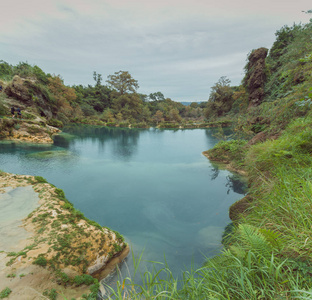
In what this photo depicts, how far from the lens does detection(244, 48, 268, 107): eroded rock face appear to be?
1750 centimetres

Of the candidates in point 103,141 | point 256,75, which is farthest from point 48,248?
point 256,75

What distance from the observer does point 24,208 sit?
451 cm

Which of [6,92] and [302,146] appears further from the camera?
[6,92]

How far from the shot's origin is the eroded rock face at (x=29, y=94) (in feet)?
65.0

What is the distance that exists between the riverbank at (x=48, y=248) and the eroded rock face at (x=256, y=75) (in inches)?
803

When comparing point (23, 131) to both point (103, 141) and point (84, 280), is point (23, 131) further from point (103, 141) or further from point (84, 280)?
point (84, 280)

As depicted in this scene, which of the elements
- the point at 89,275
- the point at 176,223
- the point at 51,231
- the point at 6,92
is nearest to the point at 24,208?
the point at 51,231

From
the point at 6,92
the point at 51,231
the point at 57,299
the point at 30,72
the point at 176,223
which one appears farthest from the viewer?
the point at 30,72

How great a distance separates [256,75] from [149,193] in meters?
18.7

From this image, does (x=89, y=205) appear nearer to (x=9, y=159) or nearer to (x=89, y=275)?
(x=89, y=275)

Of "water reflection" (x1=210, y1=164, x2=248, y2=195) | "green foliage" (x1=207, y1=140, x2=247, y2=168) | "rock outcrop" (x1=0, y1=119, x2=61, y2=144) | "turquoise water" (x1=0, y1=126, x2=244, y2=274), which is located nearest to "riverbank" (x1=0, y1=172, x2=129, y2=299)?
"turquoise water" (x1=0, y1=126, x2=244, y2=274)

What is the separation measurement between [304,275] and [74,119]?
39.2 metres

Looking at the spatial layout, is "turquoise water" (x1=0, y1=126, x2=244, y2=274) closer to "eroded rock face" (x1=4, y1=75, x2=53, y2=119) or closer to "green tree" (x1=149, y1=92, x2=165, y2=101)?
"eroded rock face" (x1=4, y1=75, x2=53, y2=119)

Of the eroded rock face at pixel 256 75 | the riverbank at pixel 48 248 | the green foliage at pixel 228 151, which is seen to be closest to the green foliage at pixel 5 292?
the riverbank at pixel 48 248
